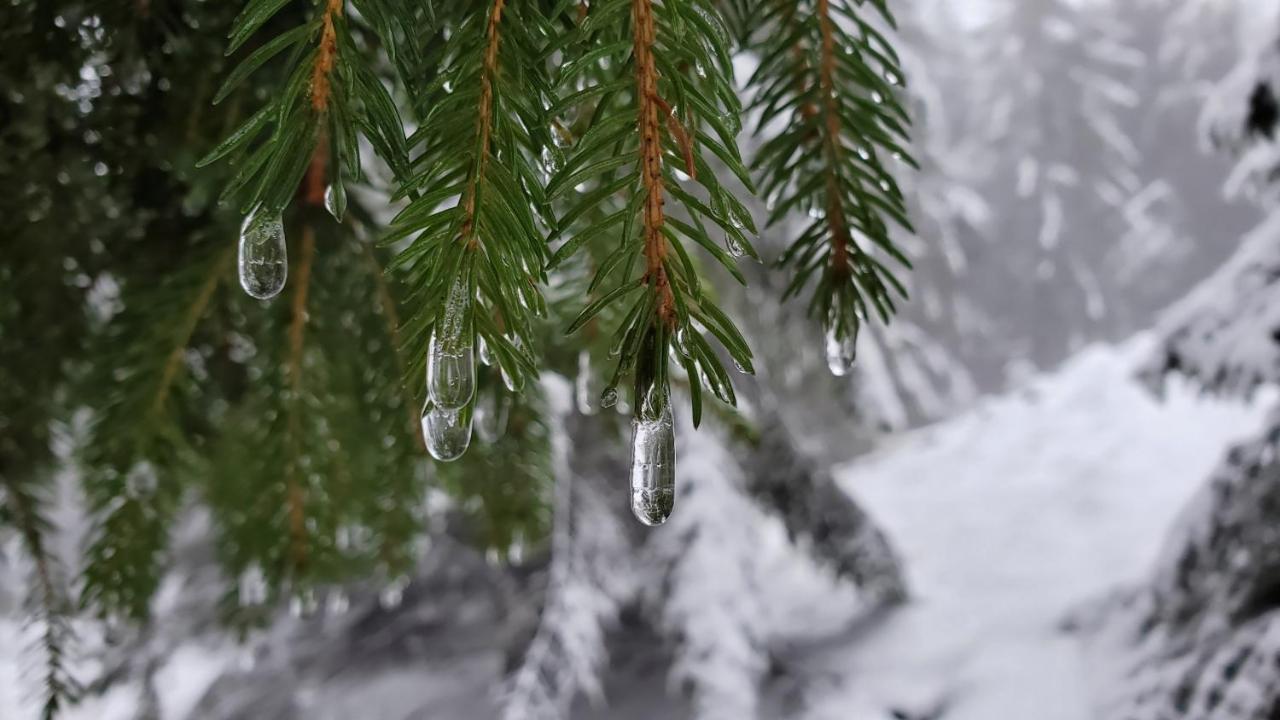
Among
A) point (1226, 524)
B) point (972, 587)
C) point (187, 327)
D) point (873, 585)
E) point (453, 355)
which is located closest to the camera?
point (453, 355)

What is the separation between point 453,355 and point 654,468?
3.3 inches

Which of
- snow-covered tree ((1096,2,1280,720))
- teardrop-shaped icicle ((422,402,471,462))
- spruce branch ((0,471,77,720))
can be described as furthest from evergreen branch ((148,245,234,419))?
snow-covered tree ((1096,2,1280,720))

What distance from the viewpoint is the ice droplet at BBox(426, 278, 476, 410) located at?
30 centimetres

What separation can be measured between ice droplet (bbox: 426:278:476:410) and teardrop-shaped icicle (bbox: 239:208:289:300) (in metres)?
0.09

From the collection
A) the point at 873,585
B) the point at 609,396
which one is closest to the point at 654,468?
the point at 609,396

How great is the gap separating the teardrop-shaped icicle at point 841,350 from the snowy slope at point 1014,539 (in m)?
1.16

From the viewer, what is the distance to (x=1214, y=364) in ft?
4.16

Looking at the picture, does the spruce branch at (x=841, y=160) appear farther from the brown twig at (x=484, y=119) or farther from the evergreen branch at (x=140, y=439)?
the evergreen branch at (x=140, y=439)

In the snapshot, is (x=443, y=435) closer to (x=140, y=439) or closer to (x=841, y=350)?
(x=841, y=350)

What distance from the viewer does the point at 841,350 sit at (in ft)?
1.50

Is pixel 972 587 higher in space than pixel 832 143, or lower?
lower

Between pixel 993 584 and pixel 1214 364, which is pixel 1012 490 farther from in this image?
pixel 1214 364

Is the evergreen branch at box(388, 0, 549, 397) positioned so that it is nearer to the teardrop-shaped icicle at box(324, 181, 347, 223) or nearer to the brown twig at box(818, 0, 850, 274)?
the teardrop-shaped icicle at box(324, 181, 347, 223)

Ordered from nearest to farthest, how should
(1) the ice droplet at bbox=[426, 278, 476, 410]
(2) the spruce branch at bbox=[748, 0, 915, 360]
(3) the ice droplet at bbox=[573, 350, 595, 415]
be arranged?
(1) the ice droplet at bbox=[426, 278, 476, 410]
(2) the spruce branch at bbox=[748, 0, 915, 360]
(3) the ice droplet at bbox=[573, 350, 595, 415]
